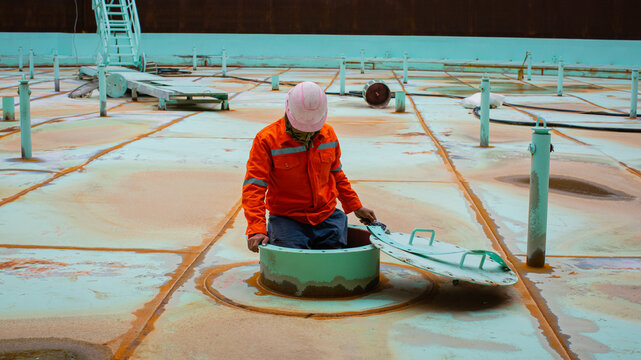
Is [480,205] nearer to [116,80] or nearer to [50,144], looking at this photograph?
[50,144]

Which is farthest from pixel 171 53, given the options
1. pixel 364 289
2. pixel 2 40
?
pixel 364 289

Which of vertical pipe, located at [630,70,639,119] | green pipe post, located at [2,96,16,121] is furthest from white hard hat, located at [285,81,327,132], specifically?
vertical pipe, located at [630,70,639,119]

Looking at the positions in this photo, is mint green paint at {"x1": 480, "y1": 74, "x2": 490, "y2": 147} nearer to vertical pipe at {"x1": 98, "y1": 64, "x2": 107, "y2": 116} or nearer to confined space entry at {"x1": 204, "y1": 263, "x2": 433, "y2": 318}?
confined space entry at {"x1": 204, "y1": 263, "x2": 433, "y2": 318}

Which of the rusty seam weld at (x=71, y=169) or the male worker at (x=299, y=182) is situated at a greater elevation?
the male worker at (x=299, y=182)

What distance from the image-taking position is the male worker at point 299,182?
12.8 ft

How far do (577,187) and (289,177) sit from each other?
414 centimetres

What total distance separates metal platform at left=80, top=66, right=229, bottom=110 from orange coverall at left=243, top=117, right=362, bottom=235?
30.4 ft

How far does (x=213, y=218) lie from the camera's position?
589 centimetres

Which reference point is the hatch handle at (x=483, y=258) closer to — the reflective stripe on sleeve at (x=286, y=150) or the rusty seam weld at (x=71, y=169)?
the reflective stripe on sleeve at (x=286, y=150)

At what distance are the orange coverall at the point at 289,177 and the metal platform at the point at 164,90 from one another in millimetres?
9264

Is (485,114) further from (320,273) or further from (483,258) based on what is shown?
(320,273)

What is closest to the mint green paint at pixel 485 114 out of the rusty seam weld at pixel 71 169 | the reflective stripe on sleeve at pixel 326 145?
the rusty seam weld at pixel 71 169

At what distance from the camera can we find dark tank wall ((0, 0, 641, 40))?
100ft

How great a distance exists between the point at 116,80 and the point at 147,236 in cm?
1103
